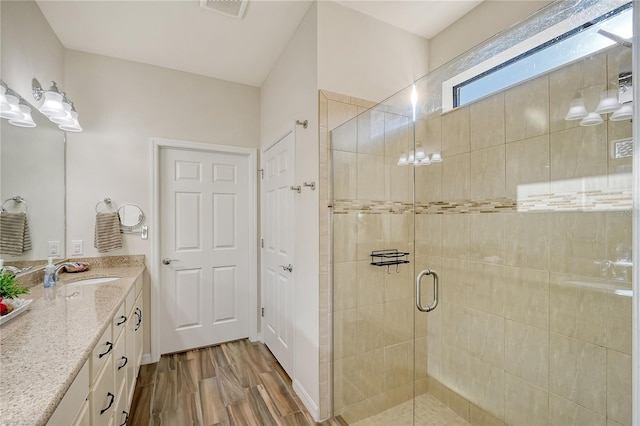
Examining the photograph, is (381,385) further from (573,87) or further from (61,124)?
(61,124)

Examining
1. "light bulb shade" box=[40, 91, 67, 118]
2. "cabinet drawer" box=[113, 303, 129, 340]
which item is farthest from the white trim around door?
"cabinet drawer" box=[113, 303, 129, 340]

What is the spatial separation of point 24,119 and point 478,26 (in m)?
3.07

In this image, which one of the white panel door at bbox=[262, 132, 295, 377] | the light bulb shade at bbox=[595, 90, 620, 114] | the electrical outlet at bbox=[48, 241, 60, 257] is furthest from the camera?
the white panel door at bbox=[262, 132, 295, 377]

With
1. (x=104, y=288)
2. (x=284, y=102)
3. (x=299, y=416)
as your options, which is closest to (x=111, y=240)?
(x=104, y=288)

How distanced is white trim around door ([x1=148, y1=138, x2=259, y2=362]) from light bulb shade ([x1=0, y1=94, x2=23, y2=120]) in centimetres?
100

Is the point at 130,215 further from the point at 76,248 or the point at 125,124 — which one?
the point at 125,124

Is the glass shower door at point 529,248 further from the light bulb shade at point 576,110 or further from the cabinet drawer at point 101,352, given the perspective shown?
the cabinet drawer at point 101,352

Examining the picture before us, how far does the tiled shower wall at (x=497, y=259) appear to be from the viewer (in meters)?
1.30

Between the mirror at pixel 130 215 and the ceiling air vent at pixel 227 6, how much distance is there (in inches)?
69.9

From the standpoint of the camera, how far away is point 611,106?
4.06ft

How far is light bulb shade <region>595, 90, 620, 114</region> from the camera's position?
3.99 ft

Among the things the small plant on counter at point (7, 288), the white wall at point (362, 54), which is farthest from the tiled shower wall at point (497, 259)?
the small plant on counter at point (7, 288)

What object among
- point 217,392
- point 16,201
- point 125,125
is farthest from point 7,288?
point 125,125

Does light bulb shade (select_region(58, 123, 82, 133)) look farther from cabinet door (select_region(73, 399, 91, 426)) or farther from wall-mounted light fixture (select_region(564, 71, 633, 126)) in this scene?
wall-mounted light fixture (select_region(564, 71, 633, 126))
